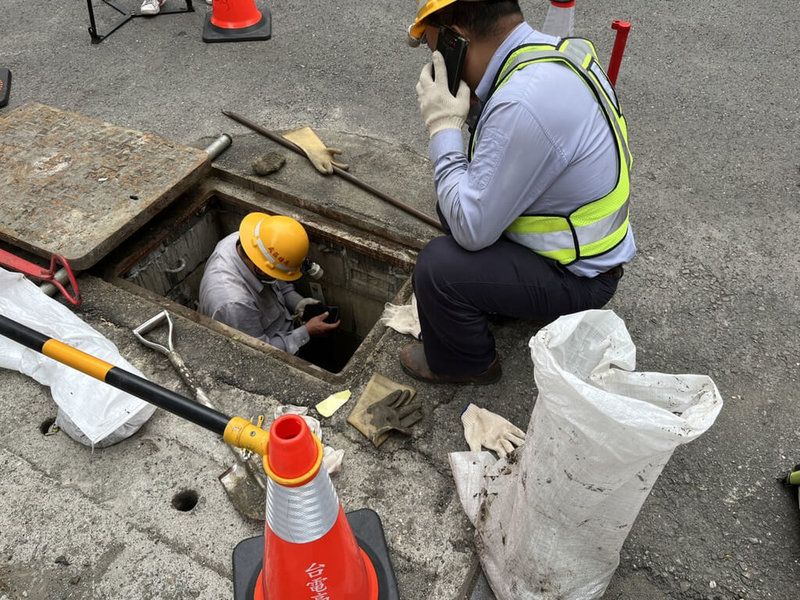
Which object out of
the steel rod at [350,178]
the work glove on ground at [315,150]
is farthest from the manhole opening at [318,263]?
the work glove on ground at [315,150]

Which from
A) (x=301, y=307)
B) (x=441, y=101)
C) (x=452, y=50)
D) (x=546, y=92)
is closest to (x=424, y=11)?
(x=452, y=50)

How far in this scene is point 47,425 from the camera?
2.56 m

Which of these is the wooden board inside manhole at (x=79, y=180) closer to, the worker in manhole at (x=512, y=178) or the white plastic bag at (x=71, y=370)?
the white plastic bag at (x=71, y=370)

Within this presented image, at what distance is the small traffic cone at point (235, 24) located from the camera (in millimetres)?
5395

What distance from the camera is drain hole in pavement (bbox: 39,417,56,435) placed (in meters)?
2.54

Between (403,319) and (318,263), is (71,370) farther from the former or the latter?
(318,263)

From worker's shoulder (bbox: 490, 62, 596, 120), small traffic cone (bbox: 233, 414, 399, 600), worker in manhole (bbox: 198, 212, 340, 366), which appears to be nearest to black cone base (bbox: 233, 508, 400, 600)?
small traffic cone (bbox: 233, 414, 399, 600)

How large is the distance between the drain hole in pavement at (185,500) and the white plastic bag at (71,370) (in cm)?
35

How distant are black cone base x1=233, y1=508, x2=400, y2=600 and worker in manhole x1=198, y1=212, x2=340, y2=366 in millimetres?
1566

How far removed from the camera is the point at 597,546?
1855 millimetres

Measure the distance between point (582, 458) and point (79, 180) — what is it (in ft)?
10.1

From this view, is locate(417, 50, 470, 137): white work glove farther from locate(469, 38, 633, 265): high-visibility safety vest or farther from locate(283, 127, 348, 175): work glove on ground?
locate(283, 127, 348, 175): work glove on ground

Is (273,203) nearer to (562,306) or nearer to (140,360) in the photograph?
(140,360)

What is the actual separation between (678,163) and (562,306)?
2.26 metres
